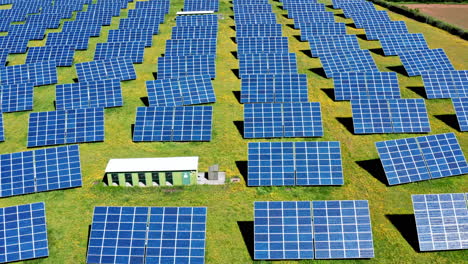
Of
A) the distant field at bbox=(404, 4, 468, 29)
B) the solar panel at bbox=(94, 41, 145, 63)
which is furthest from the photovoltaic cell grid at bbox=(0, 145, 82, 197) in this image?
the distant field at bbox=(404, 4, 468, 29)

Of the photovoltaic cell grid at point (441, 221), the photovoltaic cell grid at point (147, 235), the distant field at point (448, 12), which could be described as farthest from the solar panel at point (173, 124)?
the distant field at point (448, 12)

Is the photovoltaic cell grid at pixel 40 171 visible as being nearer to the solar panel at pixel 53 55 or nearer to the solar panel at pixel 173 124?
the solar panel at pixel 173 124

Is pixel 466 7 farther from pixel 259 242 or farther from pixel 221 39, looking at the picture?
pixel 259 242

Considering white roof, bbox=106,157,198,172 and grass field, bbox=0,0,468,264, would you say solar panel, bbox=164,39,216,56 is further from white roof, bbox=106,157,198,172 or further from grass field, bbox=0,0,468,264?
white roof, bbox=106,157,198,172

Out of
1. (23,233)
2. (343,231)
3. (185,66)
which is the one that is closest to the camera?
(343,231)

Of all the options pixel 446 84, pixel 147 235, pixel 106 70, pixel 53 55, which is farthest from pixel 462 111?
pixel 53 55

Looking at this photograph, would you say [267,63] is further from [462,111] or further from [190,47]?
[462,111]
